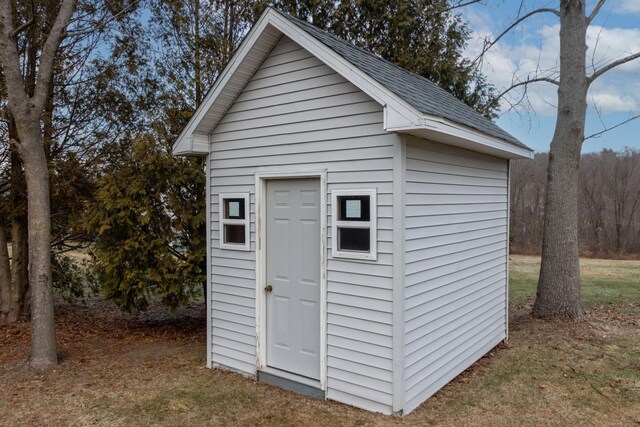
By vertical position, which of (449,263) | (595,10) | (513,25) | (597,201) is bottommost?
(449,263)

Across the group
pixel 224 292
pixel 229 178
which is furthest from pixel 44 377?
pixel 229 178

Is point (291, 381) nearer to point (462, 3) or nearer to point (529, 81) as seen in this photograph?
point (529, 81)

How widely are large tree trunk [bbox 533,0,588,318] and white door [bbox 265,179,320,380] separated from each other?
5028mm

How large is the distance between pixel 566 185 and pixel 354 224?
5.27 m

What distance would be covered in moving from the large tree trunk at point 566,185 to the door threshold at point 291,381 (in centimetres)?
503

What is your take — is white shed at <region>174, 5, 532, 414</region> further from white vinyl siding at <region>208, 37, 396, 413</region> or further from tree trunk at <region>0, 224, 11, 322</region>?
tree trunk at <region>0, 224, 11, 322</region>

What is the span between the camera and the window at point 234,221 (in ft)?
17.1

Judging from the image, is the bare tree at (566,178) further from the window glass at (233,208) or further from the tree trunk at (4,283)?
the tree trunk at (4,283)

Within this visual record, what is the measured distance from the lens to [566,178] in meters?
7.82

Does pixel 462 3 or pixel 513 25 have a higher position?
pixel 462 3

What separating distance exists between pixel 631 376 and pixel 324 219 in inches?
157

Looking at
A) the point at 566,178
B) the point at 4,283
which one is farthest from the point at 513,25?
the point at 4,283

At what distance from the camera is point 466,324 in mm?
5426

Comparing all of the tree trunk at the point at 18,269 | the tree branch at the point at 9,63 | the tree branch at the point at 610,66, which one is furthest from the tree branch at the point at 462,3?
the tree trunk at the point at 18,269
